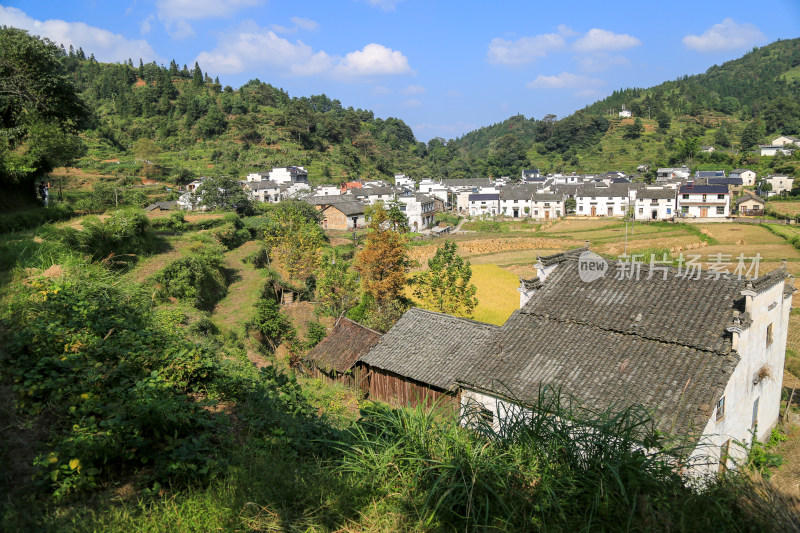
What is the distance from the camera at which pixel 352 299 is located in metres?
18.3

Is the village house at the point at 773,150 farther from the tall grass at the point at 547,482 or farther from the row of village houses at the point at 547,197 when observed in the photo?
the tall grass at the point at 547,482

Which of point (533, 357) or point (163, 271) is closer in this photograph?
point (533, 357)

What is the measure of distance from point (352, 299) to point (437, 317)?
6.71 metres

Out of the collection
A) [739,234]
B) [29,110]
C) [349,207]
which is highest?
[29,110]

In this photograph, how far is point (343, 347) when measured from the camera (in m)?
12.8

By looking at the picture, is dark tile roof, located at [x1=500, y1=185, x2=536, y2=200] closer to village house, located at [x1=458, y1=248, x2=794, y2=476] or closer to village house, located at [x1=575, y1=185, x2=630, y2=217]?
village house, located at [x1=575, y1=185, x2=630, y2=217]

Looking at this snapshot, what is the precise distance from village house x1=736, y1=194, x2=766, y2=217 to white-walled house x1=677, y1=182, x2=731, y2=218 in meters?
1.45

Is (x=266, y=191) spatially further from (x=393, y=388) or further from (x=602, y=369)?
(x=602, y=369)

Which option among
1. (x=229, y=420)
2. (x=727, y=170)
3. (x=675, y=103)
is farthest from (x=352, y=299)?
(x=675, y=103)

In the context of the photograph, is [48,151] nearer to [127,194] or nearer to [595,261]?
[595,261]

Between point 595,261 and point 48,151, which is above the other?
point 48,151

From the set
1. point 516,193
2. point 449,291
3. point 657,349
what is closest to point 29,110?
point 449,291

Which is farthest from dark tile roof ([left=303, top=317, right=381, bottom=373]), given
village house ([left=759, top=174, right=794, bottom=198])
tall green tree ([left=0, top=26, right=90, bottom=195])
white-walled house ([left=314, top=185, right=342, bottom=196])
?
village house ([left=759, top=174, right=794, bottom=198])

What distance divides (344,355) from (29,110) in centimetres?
1021
